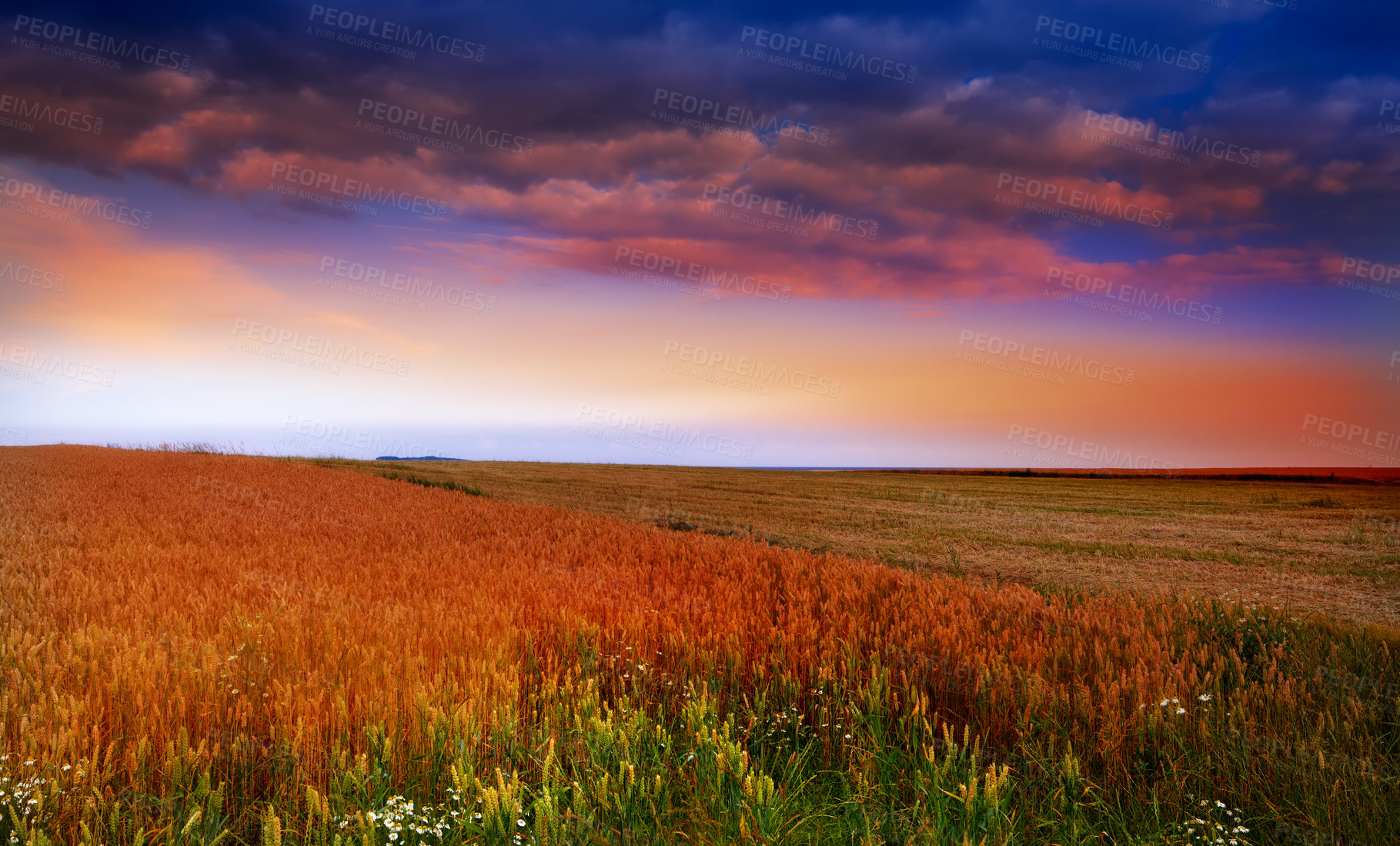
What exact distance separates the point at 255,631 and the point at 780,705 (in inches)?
172

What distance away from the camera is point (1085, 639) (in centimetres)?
612

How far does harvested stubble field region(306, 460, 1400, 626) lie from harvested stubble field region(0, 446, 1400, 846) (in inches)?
213

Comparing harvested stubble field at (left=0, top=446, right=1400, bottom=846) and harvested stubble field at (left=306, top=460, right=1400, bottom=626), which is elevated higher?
harvested stubble field at (left=0, top=446, right=1400, bottom=846)

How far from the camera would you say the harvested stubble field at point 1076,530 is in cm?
1209

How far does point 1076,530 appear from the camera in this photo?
19703 millimetres

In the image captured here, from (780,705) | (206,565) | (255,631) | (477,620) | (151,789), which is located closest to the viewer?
(151,789)

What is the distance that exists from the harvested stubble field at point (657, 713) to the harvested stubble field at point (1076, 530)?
5.42 m

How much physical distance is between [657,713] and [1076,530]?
19.2 m

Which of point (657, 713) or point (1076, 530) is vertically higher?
point (657, 713)

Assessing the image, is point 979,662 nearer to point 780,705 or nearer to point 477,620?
point 780,705

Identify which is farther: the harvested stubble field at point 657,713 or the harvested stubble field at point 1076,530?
the harvested stubble field at point 1076,530

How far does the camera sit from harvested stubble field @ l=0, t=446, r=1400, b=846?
3.25 meters

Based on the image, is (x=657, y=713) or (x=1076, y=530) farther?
(x=1076, y=530)

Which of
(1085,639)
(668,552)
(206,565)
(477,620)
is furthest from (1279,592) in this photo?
(206,565)
